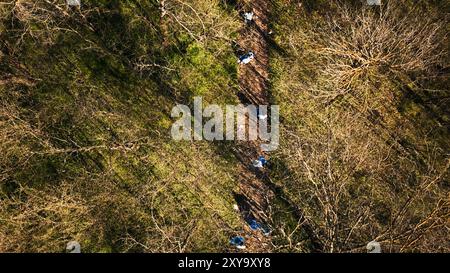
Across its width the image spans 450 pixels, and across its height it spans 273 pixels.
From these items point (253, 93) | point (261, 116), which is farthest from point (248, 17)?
point (261, 116)

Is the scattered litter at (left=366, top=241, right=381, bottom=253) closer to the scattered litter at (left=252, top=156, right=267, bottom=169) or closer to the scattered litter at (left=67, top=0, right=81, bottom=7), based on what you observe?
the scattered litter at (left=252, top=156, right=267, bottom=169)

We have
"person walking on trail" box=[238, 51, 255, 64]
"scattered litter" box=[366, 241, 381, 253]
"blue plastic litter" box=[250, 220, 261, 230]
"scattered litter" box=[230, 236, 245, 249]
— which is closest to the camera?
"scattered litter" box=[366, 241, 381, 253]

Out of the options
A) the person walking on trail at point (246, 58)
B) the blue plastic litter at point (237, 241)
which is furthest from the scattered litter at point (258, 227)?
the person walking on trail at point (246, 58)

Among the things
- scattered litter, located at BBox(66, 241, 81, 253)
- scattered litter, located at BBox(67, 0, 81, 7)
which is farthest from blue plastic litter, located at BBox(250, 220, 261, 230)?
scattered litter, located at BBox(67, 0, 81, 7)
